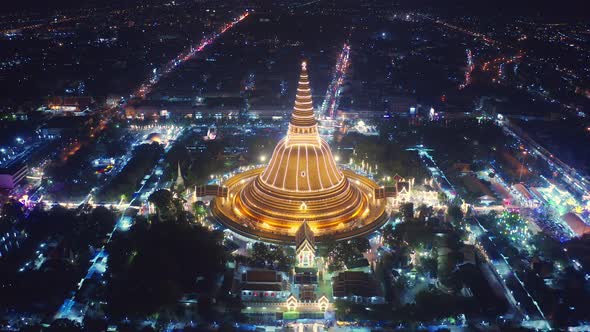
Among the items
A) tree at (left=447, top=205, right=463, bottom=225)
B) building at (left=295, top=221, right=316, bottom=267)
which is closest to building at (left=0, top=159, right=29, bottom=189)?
building at (left=295, top=221, right=316, bottom=267)

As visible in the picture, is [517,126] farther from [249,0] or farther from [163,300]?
[249,0]

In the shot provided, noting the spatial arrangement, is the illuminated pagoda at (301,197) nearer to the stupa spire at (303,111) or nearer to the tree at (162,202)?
the stupa spire at (303,111)

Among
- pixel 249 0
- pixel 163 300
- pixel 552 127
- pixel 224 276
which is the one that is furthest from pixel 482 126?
pixel 249 0

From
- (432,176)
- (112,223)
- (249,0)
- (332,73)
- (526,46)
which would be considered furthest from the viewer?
(249,0)

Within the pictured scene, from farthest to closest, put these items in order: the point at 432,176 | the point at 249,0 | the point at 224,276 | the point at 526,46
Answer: the point at 249,0 < the point at 526,46 < the point at 432,176 < the point at 224,276

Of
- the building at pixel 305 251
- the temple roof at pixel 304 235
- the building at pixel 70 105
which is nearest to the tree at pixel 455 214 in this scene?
the temple roof at pixel 304 235

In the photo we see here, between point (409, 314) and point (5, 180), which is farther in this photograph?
point (5, 180)
